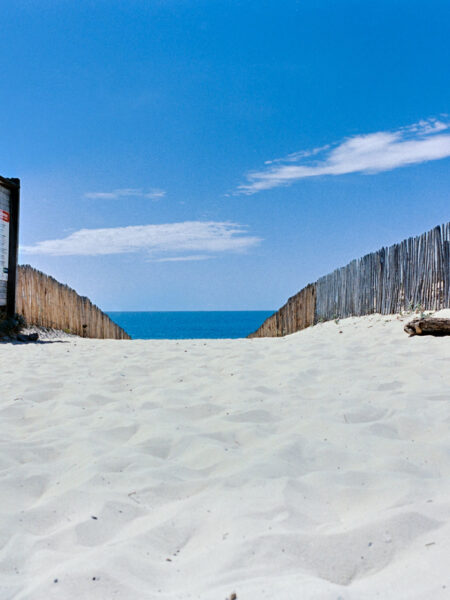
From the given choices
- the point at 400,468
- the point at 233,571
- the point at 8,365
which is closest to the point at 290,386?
the point at 400,468

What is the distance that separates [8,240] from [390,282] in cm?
720

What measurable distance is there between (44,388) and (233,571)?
9.46 ft

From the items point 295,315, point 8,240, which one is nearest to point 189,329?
point 295,315

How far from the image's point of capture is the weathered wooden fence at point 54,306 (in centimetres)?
975

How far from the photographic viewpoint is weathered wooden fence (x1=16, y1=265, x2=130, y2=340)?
975cm

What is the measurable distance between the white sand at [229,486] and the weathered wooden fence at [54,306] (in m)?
6.14

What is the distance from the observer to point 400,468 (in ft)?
7.06

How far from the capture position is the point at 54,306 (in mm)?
10742

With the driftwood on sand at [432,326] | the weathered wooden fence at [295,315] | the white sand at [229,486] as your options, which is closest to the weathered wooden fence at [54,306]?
the weathered wooden fence at [295,315]

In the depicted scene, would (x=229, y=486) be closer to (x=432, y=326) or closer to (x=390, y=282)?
(x=432, y=326)

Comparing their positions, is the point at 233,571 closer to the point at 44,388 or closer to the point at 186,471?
the point at 186,471

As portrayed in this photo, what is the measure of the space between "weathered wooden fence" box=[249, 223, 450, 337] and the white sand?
11.1ft

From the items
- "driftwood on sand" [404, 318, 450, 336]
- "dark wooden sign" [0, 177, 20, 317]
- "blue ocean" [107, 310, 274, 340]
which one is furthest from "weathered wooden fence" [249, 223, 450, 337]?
"blue ocean" [107, 310, 274, 340]

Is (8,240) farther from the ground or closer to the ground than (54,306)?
farther from the ground
